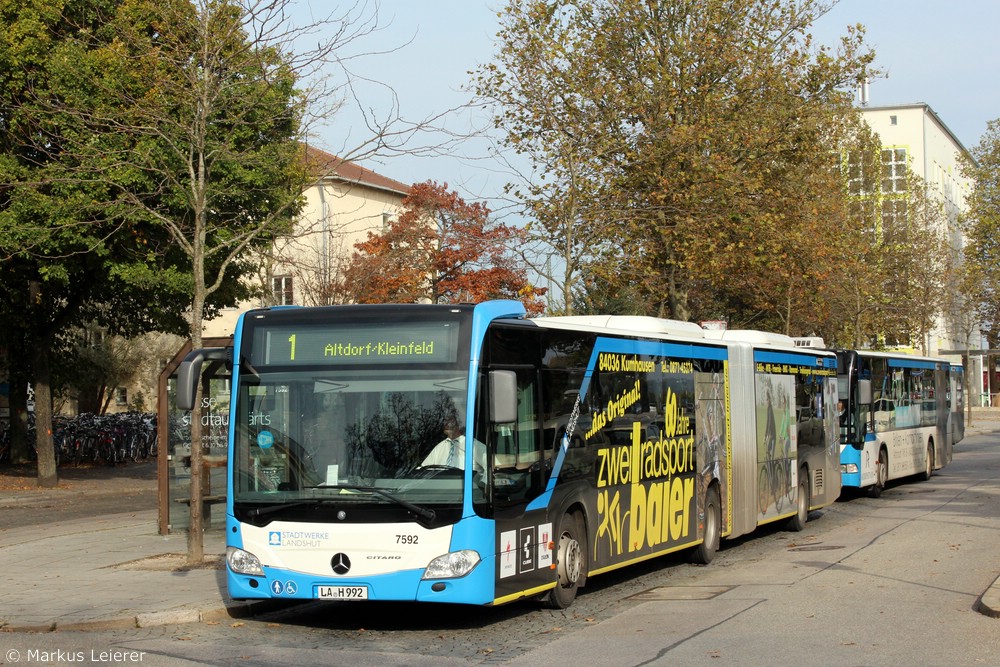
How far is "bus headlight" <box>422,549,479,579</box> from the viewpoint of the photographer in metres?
9.58

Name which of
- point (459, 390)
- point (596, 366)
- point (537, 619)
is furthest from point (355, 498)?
point (596, 366)

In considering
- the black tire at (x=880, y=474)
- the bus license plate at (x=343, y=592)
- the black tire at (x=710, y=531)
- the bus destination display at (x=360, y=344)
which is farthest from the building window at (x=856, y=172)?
the bus license plate at (x=343, y=592)

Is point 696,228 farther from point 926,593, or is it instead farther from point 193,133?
point 926,593

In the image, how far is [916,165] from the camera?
8975cm

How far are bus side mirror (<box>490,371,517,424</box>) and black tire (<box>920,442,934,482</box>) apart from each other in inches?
880

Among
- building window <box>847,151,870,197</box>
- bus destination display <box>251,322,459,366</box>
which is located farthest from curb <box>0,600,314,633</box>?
building window <box>847,151,870,197</box>

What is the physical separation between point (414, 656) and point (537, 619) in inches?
78.0

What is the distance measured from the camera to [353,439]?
9859 millimetres

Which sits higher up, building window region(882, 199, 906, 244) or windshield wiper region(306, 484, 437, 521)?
building window region(882, 199, 906, 244)

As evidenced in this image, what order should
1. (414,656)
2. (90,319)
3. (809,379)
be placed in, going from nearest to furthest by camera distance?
(414,656)
(809,379)
(90,319)

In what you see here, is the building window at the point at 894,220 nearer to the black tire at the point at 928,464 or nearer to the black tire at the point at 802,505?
the black tire at the point at 928,464

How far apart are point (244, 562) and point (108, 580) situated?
3.37 m

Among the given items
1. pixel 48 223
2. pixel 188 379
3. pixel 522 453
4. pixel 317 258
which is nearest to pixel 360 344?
pixel 188 379

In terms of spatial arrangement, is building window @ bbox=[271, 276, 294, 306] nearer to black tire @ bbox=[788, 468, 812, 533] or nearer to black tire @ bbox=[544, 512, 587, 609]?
black tire @ bbox=[788, 468, 812, 533]
